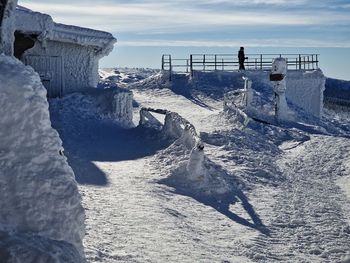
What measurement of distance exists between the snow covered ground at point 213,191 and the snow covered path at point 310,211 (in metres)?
0.02

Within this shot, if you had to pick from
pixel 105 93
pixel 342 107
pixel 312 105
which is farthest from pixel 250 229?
pixel 342 107

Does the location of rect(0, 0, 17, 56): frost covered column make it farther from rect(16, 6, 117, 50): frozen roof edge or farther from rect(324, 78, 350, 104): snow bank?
rect(324, 78, 350, 104): snow bank

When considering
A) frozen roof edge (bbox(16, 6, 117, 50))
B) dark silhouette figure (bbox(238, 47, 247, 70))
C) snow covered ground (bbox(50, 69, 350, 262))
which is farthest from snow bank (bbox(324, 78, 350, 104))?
frozen roof edge (bbox(16, 6, 117, 50))

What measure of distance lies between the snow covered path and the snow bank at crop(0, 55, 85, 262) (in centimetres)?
470

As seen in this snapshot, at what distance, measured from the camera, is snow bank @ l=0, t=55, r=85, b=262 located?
536cm

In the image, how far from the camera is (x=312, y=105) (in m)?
36.4

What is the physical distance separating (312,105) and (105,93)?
17.5 m

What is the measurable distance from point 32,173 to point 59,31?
57.1ft

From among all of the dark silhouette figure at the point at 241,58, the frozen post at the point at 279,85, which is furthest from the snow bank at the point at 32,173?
the dark silhouette figure at the point at 241,58

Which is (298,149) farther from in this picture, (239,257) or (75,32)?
(239,257)

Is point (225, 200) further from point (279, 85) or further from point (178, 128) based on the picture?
point (279, 85)

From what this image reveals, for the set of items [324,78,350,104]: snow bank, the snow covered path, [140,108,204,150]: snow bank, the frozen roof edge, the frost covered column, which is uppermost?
the frozen roof edge

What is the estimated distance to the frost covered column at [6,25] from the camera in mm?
6400

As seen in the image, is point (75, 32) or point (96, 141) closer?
point (96, 141)
